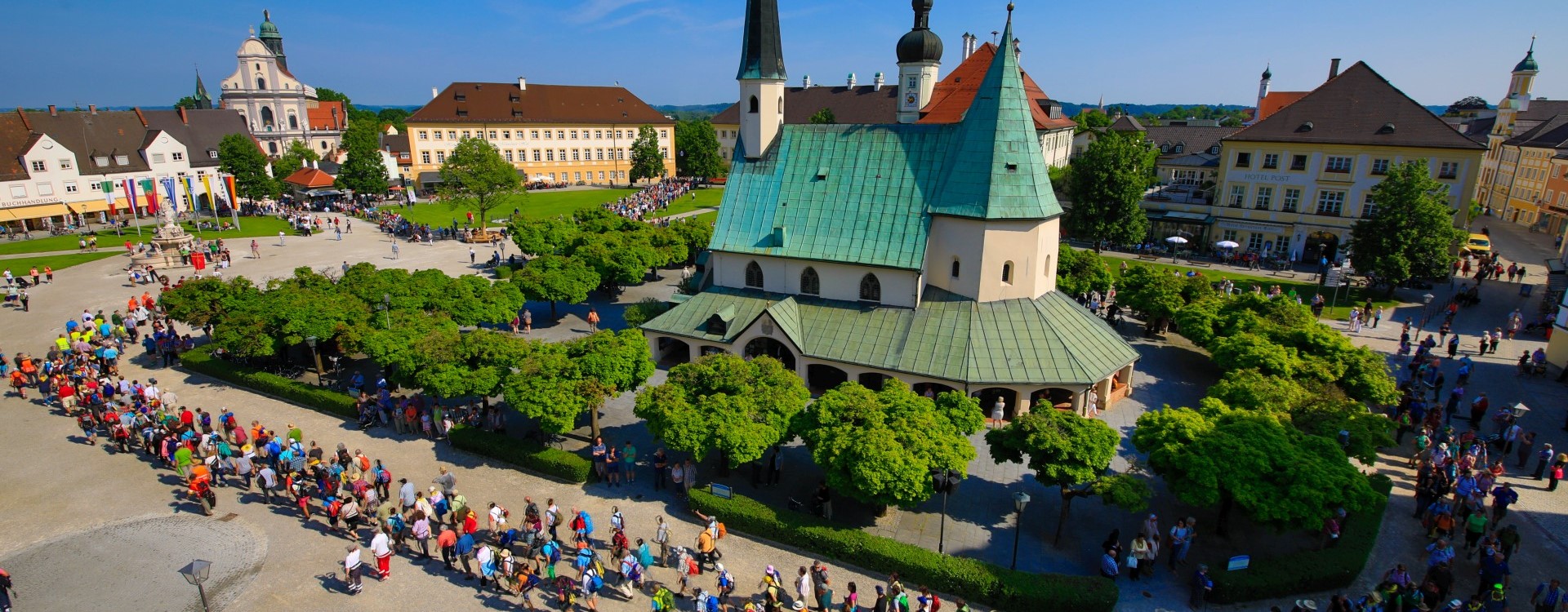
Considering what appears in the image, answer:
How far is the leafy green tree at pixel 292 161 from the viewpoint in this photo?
9644 cm

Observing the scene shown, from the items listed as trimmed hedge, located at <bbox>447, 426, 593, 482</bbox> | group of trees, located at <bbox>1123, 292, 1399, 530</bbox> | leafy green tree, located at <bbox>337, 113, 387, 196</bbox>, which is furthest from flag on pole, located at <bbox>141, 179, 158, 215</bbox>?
group of trees, located at <bbox>1123, 292, 1399, 530</bbox>

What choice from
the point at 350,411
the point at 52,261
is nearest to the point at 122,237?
the point at 52,261

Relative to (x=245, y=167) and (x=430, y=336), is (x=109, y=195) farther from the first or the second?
(x=430, y=336)

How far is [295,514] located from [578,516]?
1037cm

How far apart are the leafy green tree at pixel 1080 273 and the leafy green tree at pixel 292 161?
9017 centimetres

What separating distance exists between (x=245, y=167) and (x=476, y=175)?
34991 millimetres

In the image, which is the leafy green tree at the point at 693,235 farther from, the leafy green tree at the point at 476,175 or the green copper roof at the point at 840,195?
the leafy green tree at the point at 476,175

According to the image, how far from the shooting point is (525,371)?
27484 mm


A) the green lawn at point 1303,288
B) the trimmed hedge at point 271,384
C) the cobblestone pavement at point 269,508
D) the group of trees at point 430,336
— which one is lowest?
the cobblestone pavement at point 269,508

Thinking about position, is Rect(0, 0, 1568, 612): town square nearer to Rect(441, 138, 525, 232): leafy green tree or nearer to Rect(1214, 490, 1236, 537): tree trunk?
Rect(1214, 490, 1236, 537): tree trunk

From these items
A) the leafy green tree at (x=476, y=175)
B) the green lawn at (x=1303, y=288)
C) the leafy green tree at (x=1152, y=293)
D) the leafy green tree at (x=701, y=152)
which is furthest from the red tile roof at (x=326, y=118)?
the leafy green tree at (x=1152, y=293)

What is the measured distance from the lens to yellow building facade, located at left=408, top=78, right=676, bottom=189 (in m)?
107

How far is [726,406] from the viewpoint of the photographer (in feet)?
82.1

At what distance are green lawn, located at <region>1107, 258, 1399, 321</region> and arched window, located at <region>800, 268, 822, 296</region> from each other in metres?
19.4
